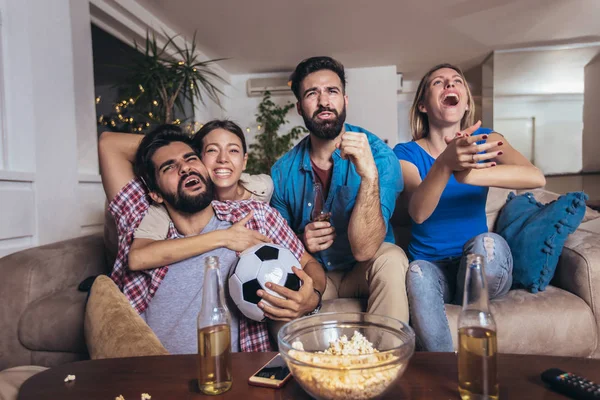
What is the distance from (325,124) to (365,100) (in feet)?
15.8

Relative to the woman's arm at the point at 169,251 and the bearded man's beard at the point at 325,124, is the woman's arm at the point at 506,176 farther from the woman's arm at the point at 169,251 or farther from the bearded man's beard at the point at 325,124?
the woman's arm at the point at 169,251

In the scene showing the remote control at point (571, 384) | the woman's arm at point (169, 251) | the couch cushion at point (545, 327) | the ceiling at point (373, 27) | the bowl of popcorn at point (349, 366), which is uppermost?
the ceiling at point (373, 27)

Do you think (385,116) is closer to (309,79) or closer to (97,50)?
(97,50)

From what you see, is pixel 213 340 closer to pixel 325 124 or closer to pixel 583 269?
pixel 325 124

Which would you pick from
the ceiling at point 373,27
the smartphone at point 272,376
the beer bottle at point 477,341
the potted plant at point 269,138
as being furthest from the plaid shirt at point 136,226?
the potted plant at point 269,138

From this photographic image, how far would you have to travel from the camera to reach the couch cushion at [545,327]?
160 cm

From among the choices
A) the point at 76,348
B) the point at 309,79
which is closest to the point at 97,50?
the point at 309,79

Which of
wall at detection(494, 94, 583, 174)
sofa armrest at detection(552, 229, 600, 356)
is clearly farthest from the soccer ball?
wall at detection(494, 94, 583, 174)

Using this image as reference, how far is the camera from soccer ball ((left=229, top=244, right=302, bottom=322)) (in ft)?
4.01

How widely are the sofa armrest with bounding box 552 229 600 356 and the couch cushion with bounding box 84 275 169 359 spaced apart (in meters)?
1.57

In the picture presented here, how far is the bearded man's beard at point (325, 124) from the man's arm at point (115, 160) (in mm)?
747

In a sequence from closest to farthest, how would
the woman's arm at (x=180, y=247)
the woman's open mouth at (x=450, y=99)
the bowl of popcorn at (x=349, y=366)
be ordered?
the bowl of popcorn at (x=349, y=366) < the woman's arm at (x=180, y=247) < the woman's open mouth at (x=450, y=99)

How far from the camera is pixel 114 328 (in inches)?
42.6

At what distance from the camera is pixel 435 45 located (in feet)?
17.6
